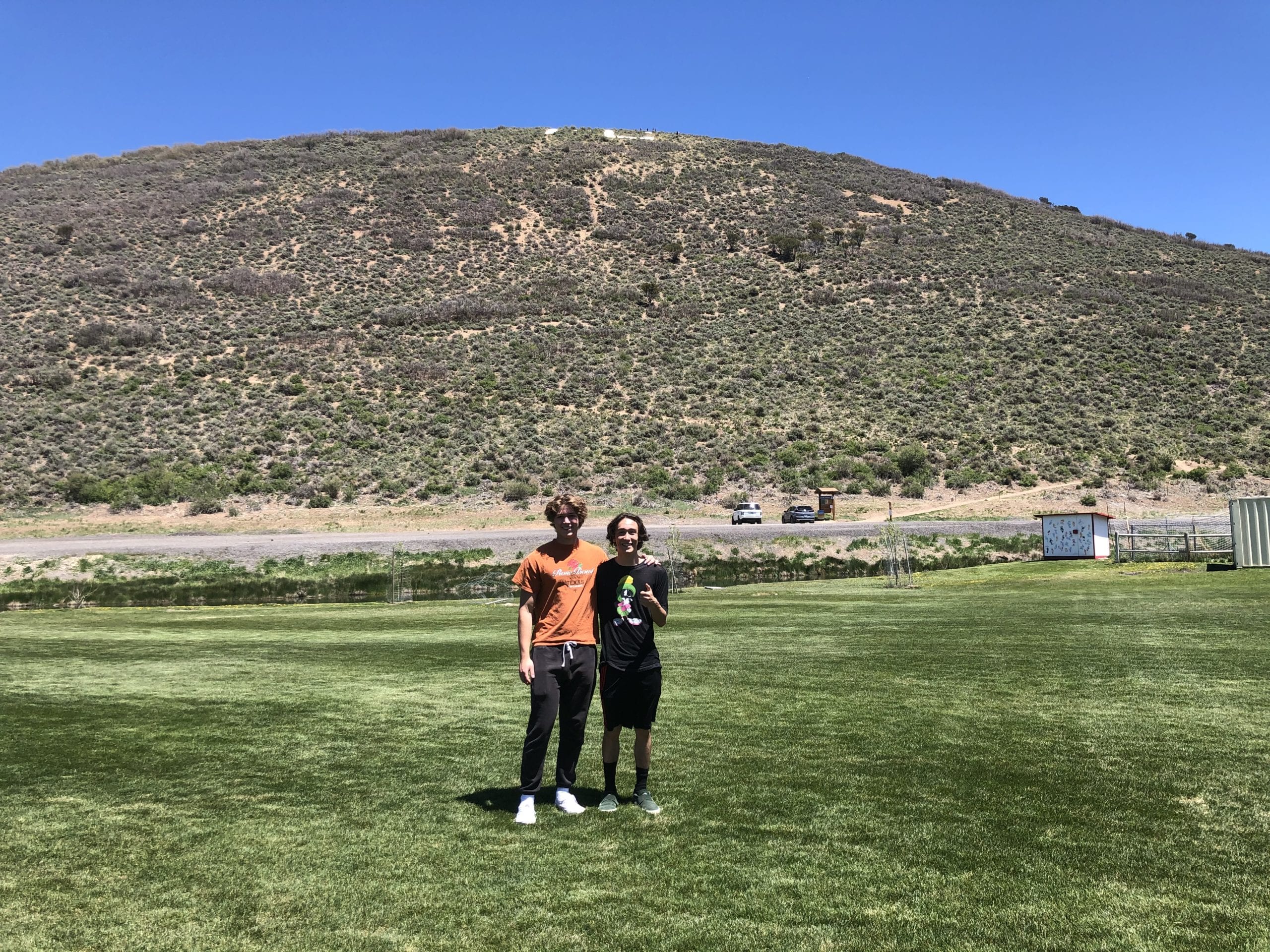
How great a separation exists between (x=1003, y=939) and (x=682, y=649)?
426 inches

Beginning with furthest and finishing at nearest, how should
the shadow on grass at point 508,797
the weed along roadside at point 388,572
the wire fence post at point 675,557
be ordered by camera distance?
the weed along roadside at point 388,572, the wire fence post at point 675,557, the shadow on grass at point 508,797

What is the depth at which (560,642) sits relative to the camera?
19.8 ft

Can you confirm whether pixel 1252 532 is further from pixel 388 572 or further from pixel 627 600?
pixel 388 572

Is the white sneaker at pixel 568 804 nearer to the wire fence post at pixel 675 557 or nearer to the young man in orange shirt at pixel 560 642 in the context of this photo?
the young man in orange shirt at pixel 560 642

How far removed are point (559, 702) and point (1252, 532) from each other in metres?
27.2

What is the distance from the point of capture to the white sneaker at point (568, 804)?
243 inches

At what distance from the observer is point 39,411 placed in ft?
191

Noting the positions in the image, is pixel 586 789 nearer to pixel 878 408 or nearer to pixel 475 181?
pixel 878 408

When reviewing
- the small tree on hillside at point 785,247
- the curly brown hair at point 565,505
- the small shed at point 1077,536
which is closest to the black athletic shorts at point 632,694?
the curly brown hair at point 565,505

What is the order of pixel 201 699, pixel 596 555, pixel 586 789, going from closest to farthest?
pixel 596 555 → pixel 586 789 → pixel 201 699

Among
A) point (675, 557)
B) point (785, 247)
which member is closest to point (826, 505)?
point (675, 557)

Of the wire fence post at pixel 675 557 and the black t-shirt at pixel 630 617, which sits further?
the wire fence post at pixel 675 557

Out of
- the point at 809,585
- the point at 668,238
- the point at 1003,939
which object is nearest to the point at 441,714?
the point at 1003,939

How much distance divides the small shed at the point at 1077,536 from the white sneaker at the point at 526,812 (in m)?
31.4
